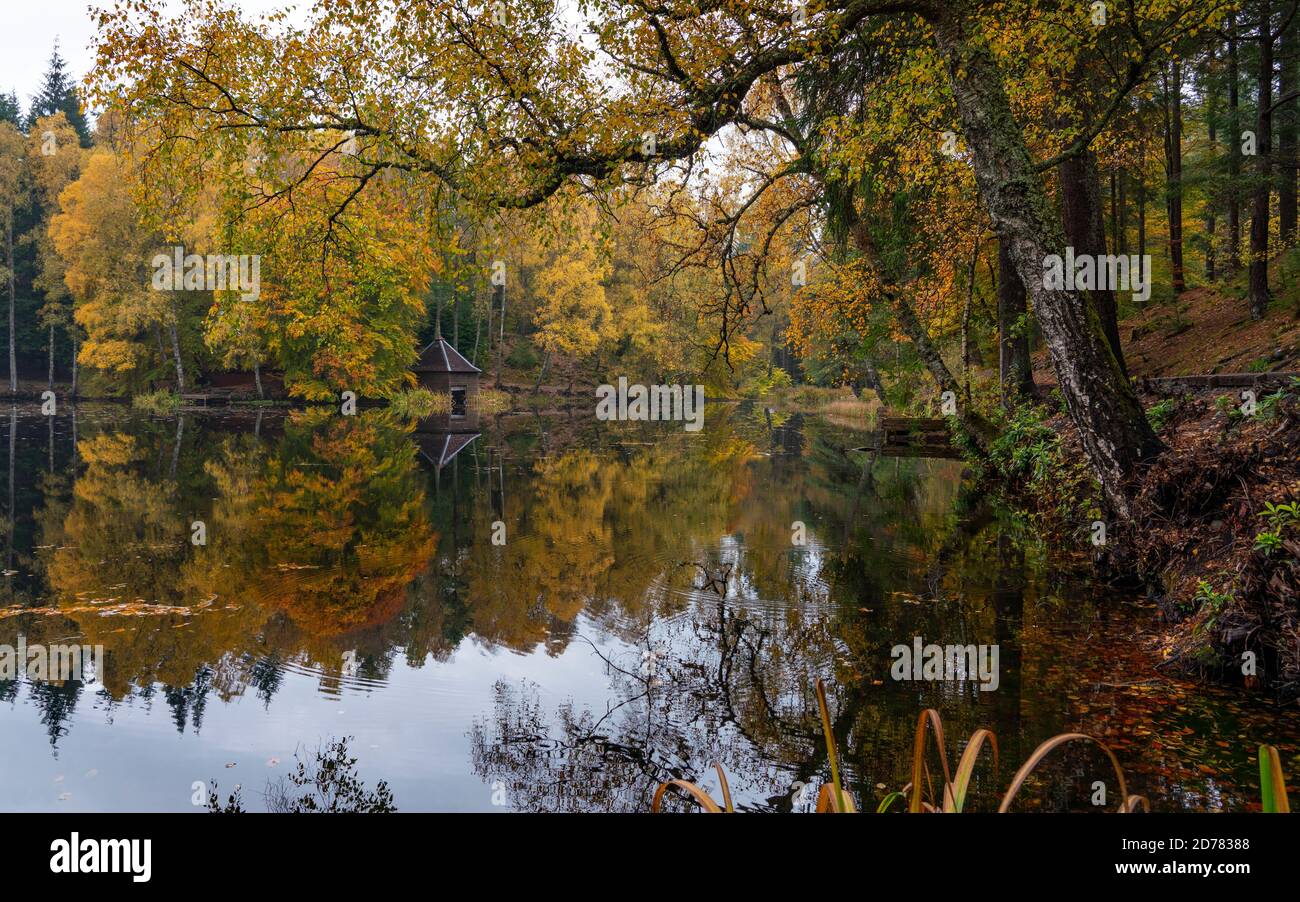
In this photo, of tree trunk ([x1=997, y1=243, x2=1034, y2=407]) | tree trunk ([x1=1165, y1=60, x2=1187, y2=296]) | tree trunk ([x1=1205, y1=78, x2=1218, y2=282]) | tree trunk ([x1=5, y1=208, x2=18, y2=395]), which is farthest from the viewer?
tree trunk ([x1=5, y1=208, x2=18, y2=395])

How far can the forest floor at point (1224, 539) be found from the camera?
218 inches

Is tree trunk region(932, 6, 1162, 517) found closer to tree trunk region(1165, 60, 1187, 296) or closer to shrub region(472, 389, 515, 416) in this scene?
tree trunk region(1165, 60, 1187, 296)

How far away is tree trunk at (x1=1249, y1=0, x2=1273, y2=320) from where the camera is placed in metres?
17.3

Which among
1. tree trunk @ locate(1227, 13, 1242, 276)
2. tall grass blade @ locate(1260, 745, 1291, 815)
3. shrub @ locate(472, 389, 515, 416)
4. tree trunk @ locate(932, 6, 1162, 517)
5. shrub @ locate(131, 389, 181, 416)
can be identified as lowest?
tall grass blade @ locate(1260, 745, 1291, 815)

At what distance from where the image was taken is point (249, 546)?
10.3 m

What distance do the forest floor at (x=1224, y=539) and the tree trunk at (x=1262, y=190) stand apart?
29.7 feet

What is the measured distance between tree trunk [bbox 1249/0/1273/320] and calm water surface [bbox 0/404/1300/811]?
32.1 ft

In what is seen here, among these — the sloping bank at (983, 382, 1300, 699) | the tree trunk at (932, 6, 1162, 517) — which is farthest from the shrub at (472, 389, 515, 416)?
the tree trunk at (932, 6, 1162, 517)

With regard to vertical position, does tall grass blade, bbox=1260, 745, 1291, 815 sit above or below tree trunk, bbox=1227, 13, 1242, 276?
below

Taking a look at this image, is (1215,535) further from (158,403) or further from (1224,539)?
(158,403)

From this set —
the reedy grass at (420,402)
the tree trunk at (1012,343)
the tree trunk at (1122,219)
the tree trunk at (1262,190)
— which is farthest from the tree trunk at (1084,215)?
the reedy grass at (420,402)

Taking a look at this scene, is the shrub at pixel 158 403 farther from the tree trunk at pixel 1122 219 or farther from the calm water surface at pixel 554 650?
the tree trunk at pixel 1122 219

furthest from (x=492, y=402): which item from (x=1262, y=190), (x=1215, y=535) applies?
(x=1215, y=535)
